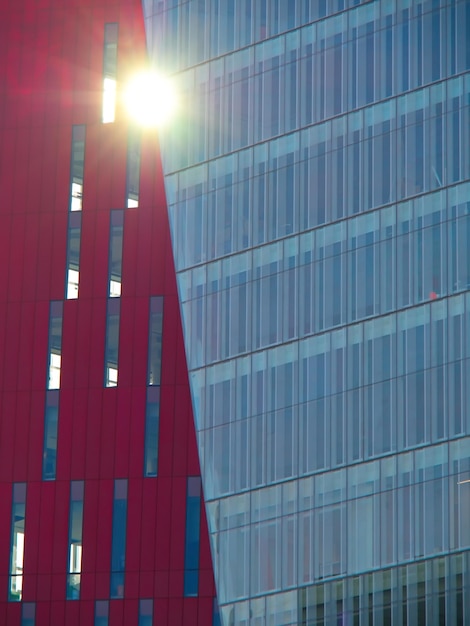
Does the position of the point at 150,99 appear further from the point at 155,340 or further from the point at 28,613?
the point at 28,613

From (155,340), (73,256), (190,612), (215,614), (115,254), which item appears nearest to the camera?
(215,614)

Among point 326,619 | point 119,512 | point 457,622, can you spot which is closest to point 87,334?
point 119,512

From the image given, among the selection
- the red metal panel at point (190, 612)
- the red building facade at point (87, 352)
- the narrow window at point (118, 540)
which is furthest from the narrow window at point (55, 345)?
the red metal panel at point (190, 612)

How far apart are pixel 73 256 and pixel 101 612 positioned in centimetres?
1419

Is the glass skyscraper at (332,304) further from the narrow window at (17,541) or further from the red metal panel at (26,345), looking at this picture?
the narrow window at (17,541)

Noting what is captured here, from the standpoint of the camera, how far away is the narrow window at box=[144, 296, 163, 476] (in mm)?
60250

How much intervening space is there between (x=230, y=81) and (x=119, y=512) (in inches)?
667

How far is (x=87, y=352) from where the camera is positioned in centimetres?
6188

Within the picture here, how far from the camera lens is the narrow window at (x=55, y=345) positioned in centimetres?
6203

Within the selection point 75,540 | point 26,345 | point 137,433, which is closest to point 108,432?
point 137,433

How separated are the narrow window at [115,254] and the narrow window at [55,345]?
2.25 m

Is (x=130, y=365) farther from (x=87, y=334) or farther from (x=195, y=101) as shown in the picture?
(x=195, y=101)

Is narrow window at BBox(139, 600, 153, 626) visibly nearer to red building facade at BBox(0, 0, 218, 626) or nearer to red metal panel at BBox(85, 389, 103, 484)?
red building facade at BBox(0, 0, 218, 626)

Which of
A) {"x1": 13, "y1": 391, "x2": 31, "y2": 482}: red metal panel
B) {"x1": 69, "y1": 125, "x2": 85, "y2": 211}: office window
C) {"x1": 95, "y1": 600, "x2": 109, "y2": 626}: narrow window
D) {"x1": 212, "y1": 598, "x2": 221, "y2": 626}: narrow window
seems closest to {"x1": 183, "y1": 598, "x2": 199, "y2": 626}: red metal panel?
{"x1": 212, "y1": 598, "x2": 221, "y2": 626}: narrow window
